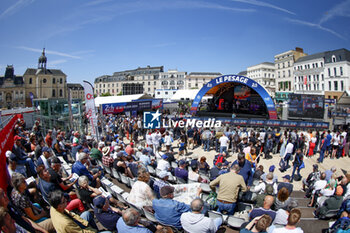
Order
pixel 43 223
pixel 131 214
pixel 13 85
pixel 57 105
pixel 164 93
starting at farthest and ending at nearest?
pixel 13 85, pixel 164 93, pixel 57 105, pixel 43 223, pixel 131 214

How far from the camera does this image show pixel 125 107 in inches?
892

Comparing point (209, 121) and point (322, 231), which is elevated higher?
point (209, 121)

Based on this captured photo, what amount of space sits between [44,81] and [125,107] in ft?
213

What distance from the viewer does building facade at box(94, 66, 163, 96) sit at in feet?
257

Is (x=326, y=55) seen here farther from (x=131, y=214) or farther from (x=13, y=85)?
(x=13, y=85)

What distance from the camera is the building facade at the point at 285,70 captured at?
51234 mm

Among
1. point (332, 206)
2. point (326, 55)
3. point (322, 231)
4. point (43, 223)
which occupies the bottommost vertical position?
point (322, 231)

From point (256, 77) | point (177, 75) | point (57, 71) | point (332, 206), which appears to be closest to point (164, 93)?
point (177, 75)

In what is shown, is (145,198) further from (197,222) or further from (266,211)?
(266,211)

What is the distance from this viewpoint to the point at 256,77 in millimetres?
71438

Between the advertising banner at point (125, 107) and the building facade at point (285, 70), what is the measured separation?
3704 cm

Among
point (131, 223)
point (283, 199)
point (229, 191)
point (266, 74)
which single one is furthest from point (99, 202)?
point (266, 74)

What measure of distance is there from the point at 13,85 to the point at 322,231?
268ft

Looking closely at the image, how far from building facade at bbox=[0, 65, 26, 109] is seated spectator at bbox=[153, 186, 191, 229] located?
74051mm
